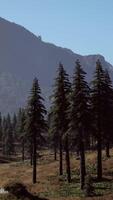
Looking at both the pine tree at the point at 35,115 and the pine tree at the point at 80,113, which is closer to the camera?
the pine tree at the point at 80,113

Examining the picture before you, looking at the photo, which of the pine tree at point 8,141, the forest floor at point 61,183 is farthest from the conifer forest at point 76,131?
the pine tree at point 8,141

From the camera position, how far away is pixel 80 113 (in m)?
55.4

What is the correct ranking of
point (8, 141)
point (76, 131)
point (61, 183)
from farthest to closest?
point (8, 141)
point (61, 183)
point (76, 131)

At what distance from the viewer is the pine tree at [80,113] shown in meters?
55.5

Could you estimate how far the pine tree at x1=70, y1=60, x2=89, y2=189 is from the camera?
182 ft

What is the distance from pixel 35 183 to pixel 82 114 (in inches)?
495

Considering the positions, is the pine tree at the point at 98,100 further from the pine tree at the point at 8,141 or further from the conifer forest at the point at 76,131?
the pine tree at the point at 8,141

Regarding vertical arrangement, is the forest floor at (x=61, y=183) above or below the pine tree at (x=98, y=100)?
below

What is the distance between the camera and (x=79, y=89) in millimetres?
56312

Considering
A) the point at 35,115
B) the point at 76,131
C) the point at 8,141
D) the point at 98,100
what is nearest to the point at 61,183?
the point at 76,131

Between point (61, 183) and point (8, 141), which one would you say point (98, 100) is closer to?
point (61, 183)

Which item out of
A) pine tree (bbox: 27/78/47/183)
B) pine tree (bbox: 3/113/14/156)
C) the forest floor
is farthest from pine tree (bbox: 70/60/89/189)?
pine tree (bbox: 3/113/14/156)

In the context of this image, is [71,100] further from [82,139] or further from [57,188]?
[57,188]

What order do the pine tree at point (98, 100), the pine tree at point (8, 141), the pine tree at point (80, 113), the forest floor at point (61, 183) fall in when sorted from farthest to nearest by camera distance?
1. the pine tree at point (8, 141)
2. the pine tree at point (98, 100)
3. the pine tree at point (80, 113)
4. the forest floor at point (61, 183)
